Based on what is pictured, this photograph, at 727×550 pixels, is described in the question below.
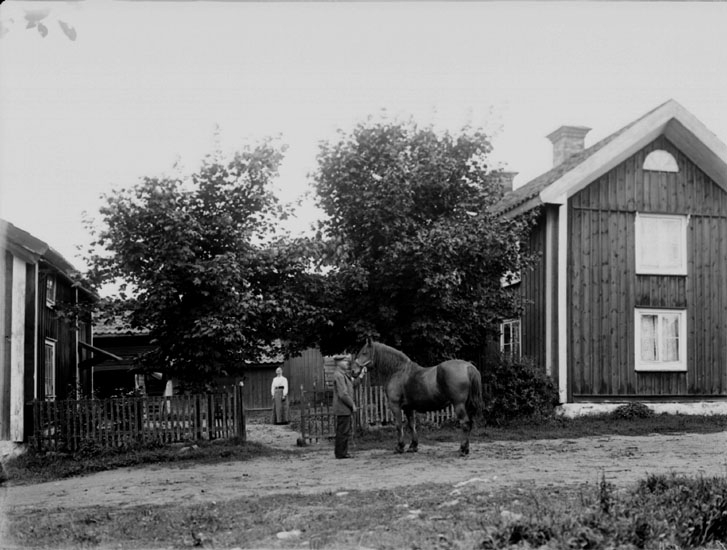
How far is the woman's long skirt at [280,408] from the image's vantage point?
2722cm

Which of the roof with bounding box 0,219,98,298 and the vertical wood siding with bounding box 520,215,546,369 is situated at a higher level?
the roof with bounding box 0,219,98,298

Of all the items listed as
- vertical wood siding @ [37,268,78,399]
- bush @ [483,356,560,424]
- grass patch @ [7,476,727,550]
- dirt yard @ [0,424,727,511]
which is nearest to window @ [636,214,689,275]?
bush @ [483,356,560,424]

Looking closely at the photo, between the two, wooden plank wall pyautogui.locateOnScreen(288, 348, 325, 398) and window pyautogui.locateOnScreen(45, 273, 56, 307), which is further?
wooden plank wall pyautogui.locateOnScreen(288, 348, 325, 398)

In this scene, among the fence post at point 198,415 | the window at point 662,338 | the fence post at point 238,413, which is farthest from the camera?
the window at point 662,338

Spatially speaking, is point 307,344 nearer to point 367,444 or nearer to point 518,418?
point 367,444

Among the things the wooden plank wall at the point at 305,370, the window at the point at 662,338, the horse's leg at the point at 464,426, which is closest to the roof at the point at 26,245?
the horse's leg at the point at 464,426

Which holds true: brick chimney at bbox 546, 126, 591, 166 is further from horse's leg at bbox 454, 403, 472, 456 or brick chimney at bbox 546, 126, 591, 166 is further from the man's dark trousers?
the man's dark trousers

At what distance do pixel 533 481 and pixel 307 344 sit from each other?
9455 mm

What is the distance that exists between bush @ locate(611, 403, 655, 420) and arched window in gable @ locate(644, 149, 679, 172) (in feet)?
20.7

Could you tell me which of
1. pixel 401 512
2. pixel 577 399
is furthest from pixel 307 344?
pixel 401 512

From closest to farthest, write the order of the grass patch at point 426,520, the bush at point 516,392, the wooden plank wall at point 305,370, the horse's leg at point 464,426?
the grass patch at point 426,520
the horse's leg at point 464,426
the bush at point 516,392
the wooden plank wall at point 305,370

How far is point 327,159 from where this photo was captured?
19422 millimetres

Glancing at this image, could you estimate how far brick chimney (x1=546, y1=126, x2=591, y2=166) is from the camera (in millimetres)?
26453

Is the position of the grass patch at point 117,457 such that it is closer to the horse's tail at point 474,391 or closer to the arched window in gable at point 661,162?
the horse's tail at point 474,391
